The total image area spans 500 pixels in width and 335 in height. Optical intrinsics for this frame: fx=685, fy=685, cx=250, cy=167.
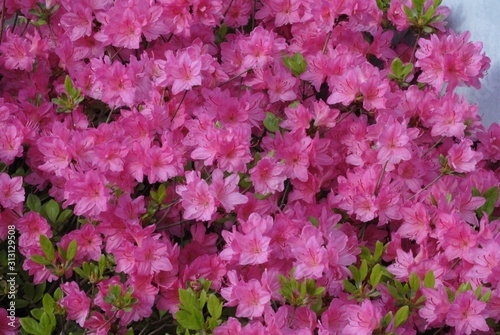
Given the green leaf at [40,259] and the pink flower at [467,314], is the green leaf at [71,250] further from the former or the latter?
the pink flower at [467,314]

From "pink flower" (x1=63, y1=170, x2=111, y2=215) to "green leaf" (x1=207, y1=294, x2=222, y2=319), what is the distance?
355mm

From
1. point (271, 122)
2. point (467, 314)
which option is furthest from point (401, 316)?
point (271, 122)

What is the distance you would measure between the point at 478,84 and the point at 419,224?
0.59 metres

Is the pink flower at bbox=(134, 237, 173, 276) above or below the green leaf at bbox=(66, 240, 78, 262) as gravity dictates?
above

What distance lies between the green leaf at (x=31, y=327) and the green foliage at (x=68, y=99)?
0.62 m

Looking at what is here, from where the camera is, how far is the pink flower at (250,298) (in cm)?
151

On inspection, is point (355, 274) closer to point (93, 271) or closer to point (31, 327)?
point (93, 271)

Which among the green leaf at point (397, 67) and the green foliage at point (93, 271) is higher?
the green leaf at point (397, 67)

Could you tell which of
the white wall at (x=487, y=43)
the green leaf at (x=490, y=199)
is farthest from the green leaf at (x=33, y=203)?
the white wall at (x=487, y=43)

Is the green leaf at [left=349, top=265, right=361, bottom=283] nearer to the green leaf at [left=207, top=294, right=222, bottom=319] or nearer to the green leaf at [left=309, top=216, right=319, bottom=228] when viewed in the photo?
the green leaf at [left=309, top=216, right=319, bottom=228]

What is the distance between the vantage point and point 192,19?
2053 mm

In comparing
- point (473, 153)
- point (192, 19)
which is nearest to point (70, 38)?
point (192, 19)

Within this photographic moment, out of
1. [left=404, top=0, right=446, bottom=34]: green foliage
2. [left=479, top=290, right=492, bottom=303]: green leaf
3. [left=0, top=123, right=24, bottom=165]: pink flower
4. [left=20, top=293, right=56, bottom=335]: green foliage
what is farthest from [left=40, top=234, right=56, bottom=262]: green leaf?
[left=404, top=0, right=446, bottom=34]: green foliage

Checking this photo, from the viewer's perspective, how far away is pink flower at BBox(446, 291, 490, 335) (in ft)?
4.94
